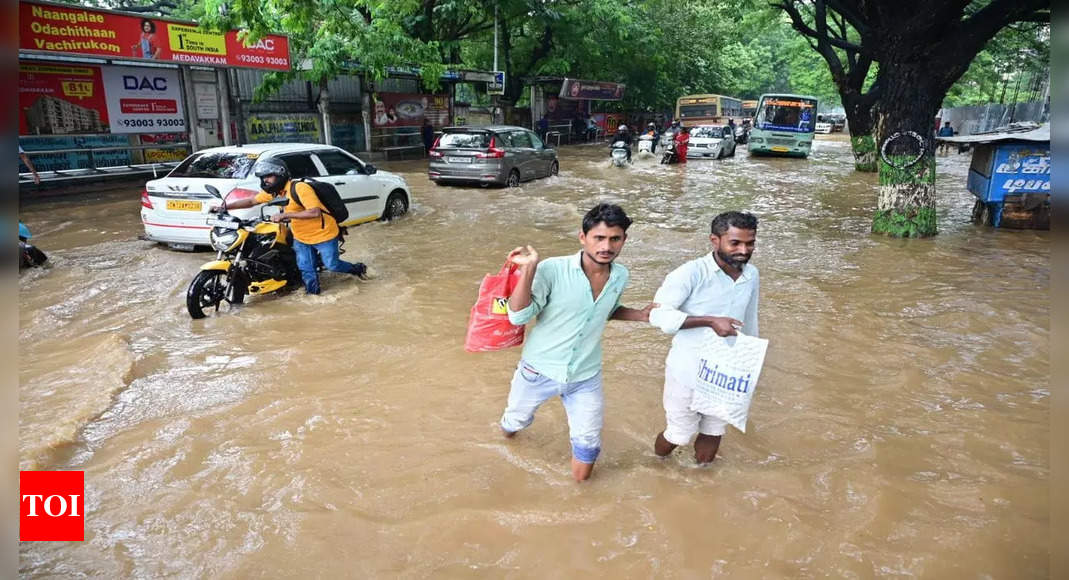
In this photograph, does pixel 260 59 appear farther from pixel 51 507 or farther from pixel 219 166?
pixel 51 507

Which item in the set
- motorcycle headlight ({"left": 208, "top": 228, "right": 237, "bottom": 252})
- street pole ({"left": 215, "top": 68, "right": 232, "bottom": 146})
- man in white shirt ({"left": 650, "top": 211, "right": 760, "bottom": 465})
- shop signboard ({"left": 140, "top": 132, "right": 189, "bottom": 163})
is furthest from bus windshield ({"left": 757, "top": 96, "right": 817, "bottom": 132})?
man in white shirt ({"left": 650, "top": 211, "right": 760, "bottom": 465})

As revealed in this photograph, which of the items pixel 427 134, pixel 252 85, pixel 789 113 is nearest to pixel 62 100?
pixel 252 85

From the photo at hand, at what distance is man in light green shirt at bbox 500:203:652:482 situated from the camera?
292 centimetres

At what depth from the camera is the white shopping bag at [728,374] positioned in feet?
9.81

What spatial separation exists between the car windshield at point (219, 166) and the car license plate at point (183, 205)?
1.30ft

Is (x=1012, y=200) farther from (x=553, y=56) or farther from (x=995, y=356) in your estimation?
(x=553, y=56)

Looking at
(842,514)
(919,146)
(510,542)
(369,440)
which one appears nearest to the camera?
(510,542)

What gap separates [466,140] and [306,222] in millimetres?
8577

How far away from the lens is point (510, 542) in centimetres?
309

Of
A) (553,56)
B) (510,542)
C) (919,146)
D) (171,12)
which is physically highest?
(171,12)

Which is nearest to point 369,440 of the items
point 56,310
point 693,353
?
point 693,353

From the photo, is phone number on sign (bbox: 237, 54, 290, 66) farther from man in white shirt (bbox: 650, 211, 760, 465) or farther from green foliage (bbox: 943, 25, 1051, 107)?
green foliage (bbox: 943, 25, 1051, 107)

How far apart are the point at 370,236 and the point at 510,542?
7344 mm

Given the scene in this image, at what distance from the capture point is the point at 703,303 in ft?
10.4
